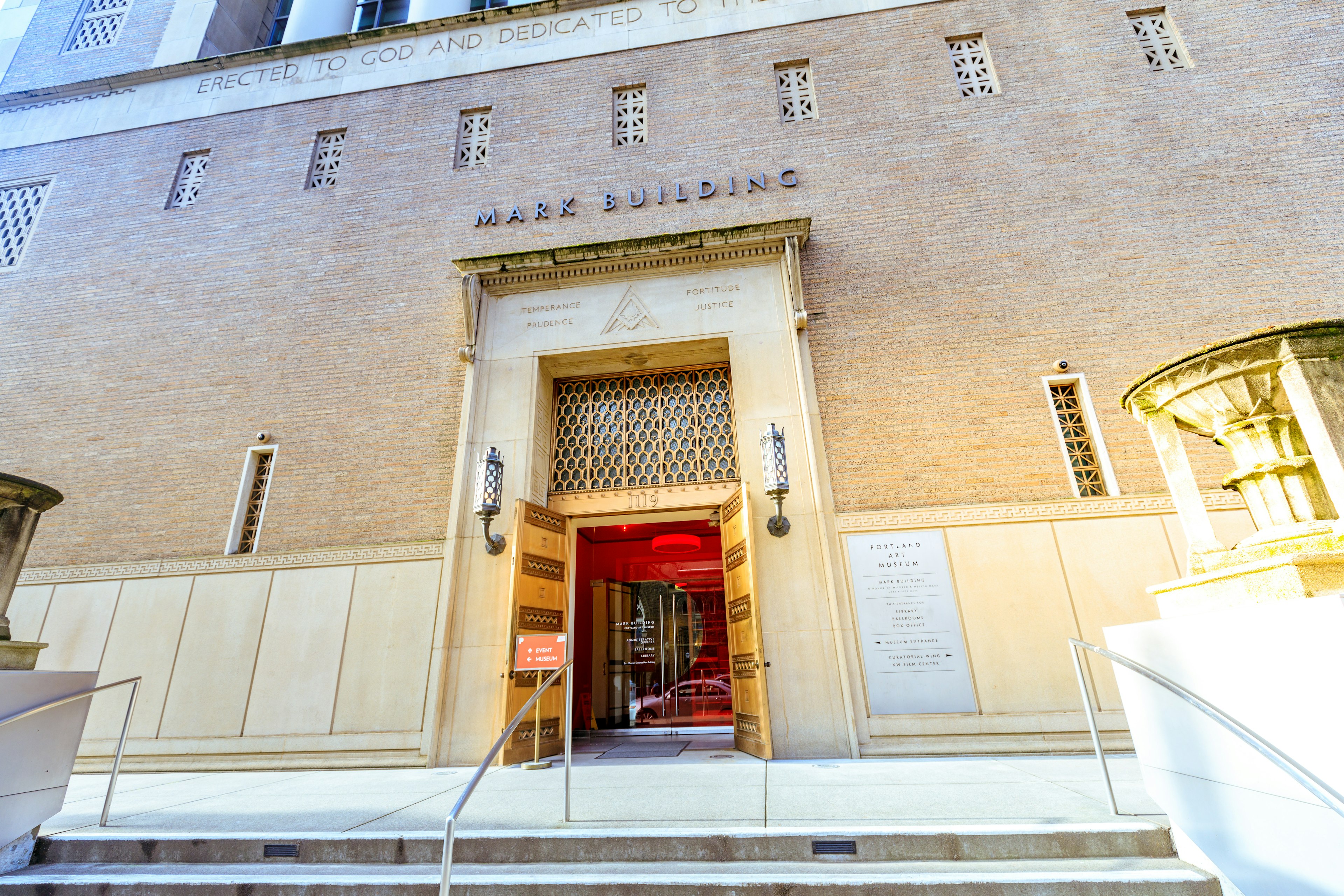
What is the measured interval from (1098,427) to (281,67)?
13535 mm

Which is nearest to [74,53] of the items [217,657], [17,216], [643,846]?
[17,216]

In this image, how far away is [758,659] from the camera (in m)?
6.05

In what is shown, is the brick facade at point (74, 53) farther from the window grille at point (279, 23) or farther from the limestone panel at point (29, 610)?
the limestone panel at point (29, 610)

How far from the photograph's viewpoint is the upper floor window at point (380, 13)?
474 inches

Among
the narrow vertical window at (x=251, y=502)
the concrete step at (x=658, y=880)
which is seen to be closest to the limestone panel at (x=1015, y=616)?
the concrete step at (x=658, y=880)

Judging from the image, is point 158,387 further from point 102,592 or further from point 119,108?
point 119,108

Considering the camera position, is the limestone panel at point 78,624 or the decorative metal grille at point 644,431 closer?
the limestone panel at point 78,624

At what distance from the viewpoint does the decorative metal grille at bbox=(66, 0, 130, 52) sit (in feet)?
37.5

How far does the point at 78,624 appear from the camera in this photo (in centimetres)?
734

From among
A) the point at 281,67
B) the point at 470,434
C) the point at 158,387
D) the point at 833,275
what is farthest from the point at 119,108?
the point at 833,275

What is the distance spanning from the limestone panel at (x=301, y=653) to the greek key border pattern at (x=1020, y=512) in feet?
19.0

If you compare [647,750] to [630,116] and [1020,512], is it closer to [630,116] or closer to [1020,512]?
[1020,512]

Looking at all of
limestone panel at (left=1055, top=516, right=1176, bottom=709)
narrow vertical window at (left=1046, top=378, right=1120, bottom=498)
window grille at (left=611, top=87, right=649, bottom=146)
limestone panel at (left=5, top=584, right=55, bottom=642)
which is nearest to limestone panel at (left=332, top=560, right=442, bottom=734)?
limestone panel at (left=5, top=584, right=55, bottom=642)

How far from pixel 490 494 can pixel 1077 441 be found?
648 cm
